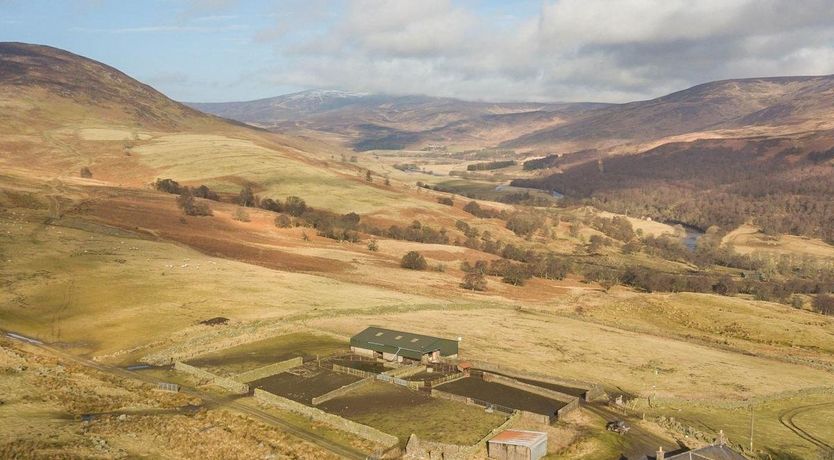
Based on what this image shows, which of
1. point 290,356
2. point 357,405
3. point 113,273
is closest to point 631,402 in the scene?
point 357,405

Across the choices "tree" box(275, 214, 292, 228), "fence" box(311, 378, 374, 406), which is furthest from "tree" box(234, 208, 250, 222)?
"fence" box(311, 378, 374, 406)

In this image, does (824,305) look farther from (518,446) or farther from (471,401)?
(518,446)

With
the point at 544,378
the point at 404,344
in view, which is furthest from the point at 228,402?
the point at 544,378

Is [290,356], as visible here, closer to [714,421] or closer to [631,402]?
[631,402]

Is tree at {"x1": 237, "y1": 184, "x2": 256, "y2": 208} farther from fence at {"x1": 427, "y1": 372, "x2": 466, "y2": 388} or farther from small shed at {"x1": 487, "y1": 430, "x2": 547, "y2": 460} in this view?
small shed at {"x1": 487, "y1": 430, "x2": 547, "y2": 460}

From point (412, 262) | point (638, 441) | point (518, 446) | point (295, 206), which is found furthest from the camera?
point (295, 206)
